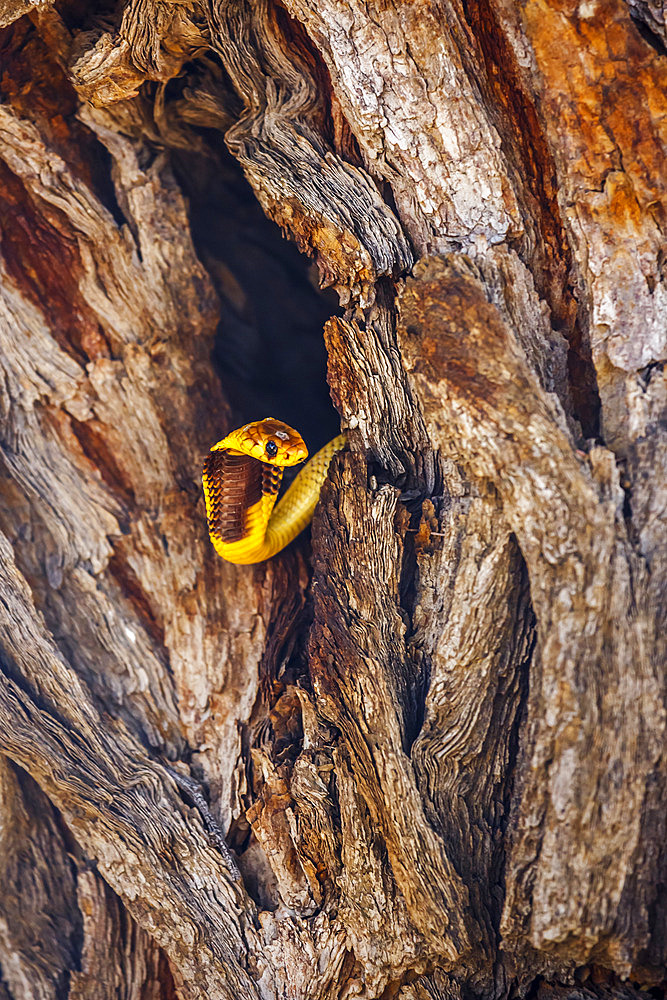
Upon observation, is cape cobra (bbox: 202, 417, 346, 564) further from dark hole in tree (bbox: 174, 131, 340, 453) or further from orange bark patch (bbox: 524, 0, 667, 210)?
orange bark patch (bbox: 524, 0, 667, 210)

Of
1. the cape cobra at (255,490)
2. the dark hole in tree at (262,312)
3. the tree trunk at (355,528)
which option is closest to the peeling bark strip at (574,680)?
the tree trunk at (355,528)

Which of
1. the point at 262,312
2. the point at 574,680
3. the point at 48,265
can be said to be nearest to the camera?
the point at 574,680

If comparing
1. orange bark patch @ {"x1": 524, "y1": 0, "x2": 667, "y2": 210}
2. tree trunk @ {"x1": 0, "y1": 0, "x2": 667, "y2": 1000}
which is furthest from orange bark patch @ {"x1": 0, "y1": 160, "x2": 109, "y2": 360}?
orange bark patch @ {"x1": 524, "y1": 0, "x2": 667, "y2": 210}

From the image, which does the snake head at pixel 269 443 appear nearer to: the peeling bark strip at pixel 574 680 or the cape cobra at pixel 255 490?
the cape cobra at pixel 255 490

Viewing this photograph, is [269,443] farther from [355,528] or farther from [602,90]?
[602,90]

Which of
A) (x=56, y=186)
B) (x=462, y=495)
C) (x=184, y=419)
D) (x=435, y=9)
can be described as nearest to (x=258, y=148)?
(x=435, y=9)

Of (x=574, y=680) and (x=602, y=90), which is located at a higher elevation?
(x=602, y=90)

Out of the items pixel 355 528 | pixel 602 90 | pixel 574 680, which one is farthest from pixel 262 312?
pixel 574 680
